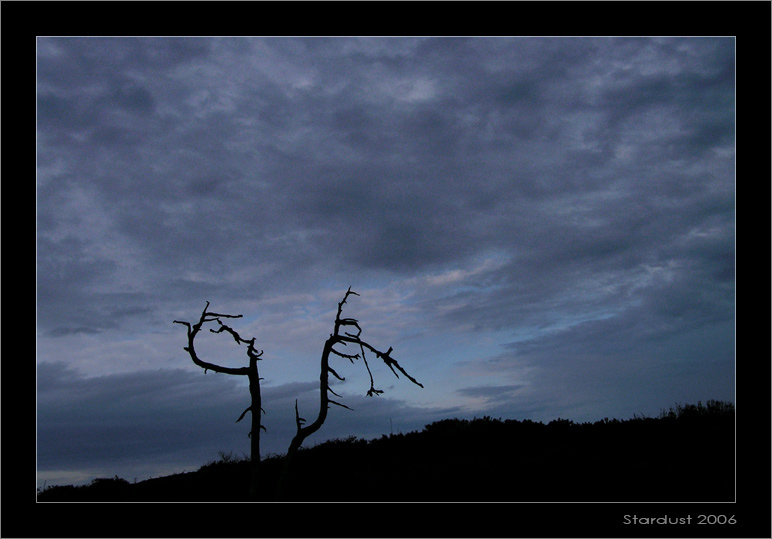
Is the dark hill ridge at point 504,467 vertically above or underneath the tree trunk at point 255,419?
underneath

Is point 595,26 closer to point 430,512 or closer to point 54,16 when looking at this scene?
point 430,512

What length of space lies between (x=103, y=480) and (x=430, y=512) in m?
19.6

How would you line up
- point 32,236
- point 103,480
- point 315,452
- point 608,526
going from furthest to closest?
point 103,480 → point 315,452 → point 32,236 → point 608,526

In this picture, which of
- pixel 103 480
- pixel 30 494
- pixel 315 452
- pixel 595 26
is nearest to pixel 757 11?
pixel 595 26

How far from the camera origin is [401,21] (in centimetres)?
933

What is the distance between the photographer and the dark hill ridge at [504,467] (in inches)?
543

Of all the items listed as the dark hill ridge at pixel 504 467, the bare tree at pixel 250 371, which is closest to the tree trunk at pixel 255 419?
the bare tree at pixel 250 371

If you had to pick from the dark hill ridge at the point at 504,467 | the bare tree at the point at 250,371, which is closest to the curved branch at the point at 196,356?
the bare tree at the point at 250,371

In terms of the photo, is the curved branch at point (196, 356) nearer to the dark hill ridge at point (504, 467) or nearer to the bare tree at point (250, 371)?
the bare tree at point (250, 371)

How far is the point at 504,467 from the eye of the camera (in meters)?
16.3

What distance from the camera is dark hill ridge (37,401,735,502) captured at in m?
13.8

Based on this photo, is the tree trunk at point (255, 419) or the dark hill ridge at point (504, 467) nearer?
the tree trunk at point (255, 419)

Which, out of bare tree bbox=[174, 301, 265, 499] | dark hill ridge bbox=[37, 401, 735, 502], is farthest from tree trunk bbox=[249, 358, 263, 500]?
dark hill ridge bbox=[37, 401, 735, 502]

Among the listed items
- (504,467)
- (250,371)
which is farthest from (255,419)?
(504,467)
